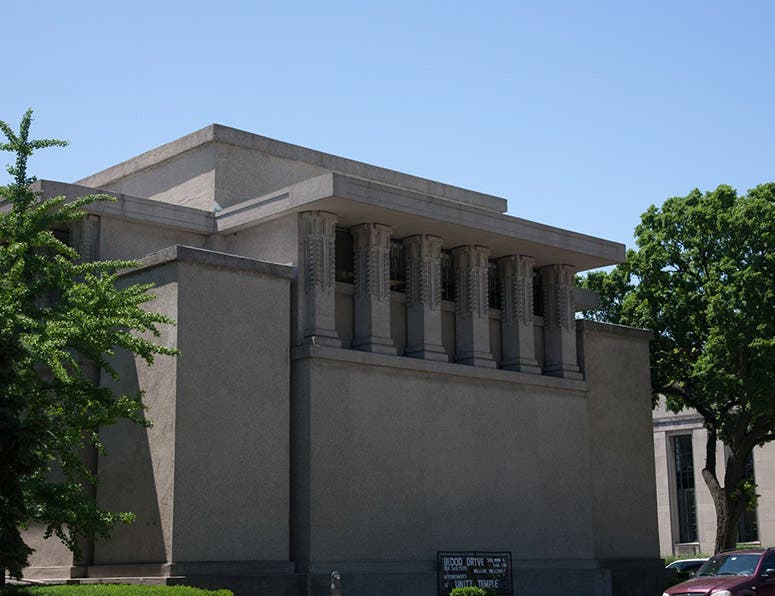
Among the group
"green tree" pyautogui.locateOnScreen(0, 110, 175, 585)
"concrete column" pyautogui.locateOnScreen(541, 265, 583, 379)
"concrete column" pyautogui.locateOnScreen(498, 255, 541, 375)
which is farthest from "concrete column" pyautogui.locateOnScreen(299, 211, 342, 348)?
"concrete column" pyautogui.locateOnScreen(541, 265, 583, 379)

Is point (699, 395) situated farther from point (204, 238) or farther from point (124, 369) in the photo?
point (124, 369)

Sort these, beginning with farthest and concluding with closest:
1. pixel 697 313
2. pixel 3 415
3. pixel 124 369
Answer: pixel 697 313 < pixel 124 369 < pixel 3 415

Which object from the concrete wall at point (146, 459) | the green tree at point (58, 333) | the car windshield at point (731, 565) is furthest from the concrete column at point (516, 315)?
the green tree at point (58, 333)

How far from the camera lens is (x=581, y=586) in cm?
3419

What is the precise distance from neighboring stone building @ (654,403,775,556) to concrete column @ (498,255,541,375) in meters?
30.5

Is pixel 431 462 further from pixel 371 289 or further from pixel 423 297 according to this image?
pixel 371 289

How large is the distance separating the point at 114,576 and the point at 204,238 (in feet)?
32.2

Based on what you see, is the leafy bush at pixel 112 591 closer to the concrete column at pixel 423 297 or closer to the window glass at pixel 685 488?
the concrete column at pixel 423 297

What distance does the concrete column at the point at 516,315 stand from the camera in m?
34.9

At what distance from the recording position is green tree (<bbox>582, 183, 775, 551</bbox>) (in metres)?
39.3

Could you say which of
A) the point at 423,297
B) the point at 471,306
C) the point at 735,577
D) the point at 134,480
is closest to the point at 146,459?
the point at 134,480

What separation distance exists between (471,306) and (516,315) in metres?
1.95

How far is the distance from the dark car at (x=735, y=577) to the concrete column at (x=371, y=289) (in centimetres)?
979

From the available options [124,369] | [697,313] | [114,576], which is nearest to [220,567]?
[114,576]
